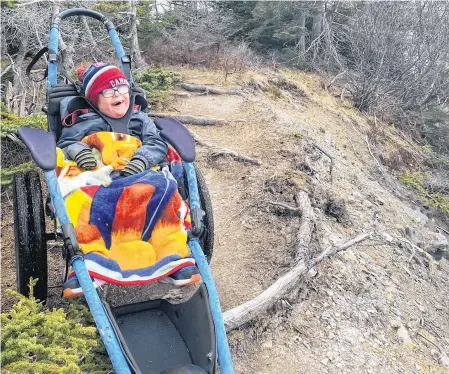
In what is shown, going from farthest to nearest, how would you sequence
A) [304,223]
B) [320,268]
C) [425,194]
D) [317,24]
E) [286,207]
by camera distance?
[317,24] → [425,194] → [286,207] → [304,223] → [320,268]

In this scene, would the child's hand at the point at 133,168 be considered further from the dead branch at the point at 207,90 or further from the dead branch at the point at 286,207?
the dead branch at the point at 207,90

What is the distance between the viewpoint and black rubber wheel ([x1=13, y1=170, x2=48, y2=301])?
2451 millimetres

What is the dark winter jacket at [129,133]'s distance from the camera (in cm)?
282

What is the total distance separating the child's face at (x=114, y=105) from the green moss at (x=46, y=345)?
123 cm

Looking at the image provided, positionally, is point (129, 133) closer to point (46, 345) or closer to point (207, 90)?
point (46, 345)

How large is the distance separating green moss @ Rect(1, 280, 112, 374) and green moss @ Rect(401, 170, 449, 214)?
251 inches

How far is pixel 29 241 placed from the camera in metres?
2.49

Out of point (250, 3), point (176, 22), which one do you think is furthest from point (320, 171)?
point (250, 3)

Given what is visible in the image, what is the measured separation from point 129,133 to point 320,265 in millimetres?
1787

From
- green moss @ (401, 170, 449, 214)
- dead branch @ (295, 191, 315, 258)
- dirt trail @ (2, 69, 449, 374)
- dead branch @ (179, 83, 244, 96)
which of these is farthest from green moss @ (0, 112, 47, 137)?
green moss @ (401, 170, 449, 214)

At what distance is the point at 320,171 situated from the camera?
5.87 m

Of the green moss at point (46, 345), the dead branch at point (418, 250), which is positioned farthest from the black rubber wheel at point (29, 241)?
the dead branch at point (418, 250)

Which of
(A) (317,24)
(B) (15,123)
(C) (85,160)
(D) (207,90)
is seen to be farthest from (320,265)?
(A) (317,24)

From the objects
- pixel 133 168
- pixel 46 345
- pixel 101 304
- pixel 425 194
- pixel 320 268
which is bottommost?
pixel 425 194
